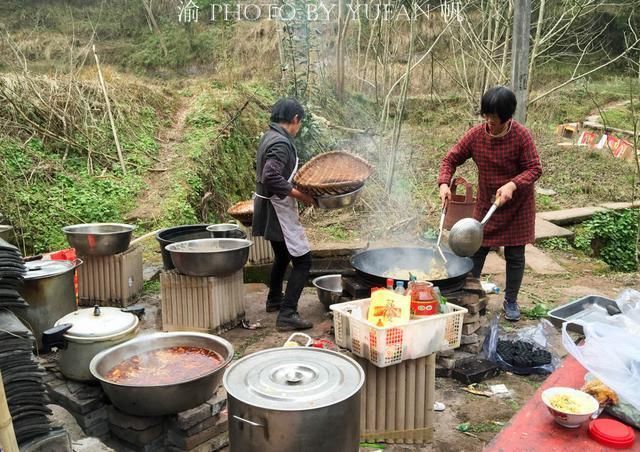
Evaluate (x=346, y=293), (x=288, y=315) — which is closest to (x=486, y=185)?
(x=346, y=293)

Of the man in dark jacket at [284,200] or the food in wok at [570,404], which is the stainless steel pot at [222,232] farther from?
the food in wok at [570,404]

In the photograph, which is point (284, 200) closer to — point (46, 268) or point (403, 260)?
point (403, 260)

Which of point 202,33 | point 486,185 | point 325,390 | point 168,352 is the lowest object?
point 168,352

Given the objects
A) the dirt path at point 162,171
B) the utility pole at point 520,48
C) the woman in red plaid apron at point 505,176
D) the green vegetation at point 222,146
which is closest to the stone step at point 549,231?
the utility pole at point 520,48

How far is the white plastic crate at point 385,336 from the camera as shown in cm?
307

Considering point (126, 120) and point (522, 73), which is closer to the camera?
point (522, 73)

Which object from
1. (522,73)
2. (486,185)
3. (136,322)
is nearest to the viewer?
(136,322)

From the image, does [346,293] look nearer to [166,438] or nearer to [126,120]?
[166,438]

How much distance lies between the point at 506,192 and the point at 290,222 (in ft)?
6.72

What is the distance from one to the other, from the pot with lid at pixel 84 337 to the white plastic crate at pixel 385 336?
58.1 inches

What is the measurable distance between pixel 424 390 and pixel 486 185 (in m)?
2.53

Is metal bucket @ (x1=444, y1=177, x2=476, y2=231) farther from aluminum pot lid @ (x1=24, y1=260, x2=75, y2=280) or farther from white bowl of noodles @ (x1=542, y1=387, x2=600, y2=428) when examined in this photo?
white bowl of noodles @ (x1=542, y1=387, x2=600, y2=428)

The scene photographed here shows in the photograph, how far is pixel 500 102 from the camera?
4.66m

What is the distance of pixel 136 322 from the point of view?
11.8 feet
